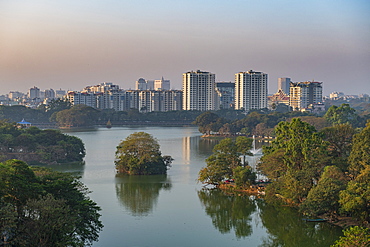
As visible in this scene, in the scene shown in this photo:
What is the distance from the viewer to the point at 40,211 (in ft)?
26.1

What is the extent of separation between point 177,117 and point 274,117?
13667 mm

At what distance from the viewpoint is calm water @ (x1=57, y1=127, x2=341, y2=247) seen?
32.9 feet

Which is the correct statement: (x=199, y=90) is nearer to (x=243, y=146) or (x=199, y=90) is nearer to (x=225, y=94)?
(x=225, y=94)

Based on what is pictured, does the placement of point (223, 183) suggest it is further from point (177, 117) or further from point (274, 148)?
point (177, 117)

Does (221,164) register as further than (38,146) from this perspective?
No

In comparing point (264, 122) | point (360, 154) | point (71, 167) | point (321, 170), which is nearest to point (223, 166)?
point (321, 170)

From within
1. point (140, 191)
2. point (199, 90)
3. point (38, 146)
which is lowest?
point (140, 191)

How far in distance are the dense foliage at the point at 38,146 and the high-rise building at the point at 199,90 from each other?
38.9 m

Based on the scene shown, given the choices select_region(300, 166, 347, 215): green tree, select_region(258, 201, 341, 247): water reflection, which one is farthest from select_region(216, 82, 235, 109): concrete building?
select_region(300, 166, 347, 215): green tree

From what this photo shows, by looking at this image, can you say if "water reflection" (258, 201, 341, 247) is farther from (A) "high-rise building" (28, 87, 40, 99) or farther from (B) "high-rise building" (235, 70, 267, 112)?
(A) "high-rise building" (28, 87, 40, 99)

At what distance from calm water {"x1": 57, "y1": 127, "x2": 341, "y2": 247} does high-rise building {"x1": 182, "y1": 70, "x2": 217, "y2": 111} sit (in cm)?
4238

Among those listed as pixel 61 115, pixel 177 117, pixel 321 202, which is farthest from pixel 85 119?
pixel 321 202

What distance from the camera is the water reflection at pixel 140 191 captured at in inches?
489

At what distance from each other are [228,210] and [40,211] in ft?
17.6
